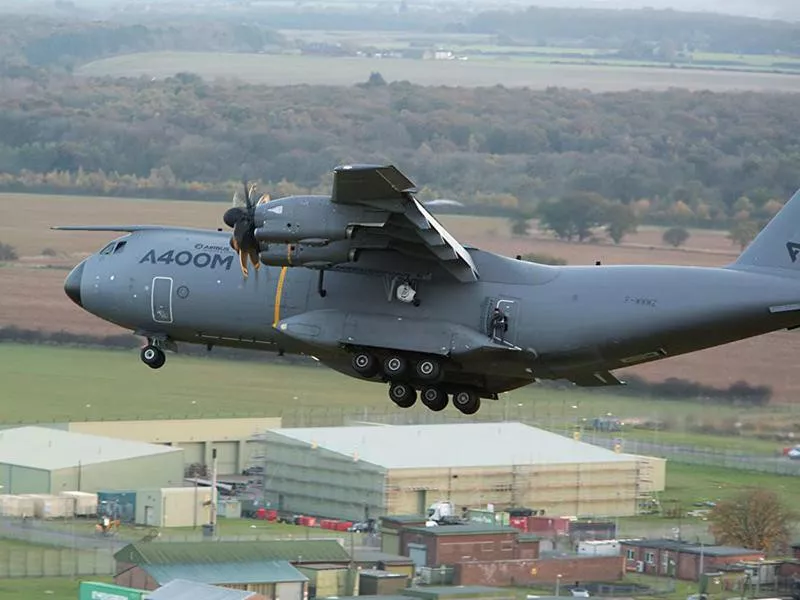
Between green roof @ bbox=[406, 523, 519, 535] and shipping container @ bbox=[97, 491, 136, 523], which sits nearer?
green roof @ bbox=[406, 523, 519, 535]

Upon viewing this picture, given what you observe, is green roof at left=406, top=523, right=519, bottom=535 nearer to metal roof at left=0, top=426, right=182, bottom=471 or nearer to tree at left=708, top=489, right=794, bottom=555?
tree at left=708, top=489, right=794, bottom=555

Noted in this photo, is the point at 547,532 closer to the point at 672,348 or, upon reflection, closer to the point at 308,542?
the point at 308,542

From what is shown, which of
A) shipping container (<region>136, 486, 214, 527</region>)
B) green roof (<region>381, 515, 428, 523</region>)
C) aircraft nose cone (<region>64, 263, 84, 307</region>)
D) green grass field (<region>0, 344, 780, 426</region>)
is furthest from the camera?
green grass field (<region>0, 344, 780, 426</region>)

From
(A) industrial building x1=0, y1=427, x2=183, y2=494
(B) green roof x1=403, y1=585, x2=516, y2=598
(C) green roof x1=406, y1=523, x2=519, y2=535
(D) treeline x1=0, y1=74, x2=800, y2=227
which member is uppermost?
(D) treeline x1=0, y1=74, x2=800, y2=227

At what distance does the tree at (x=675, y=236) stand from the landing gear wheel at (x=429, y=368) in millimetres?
34996

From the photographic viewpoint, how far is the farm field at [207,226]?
6000 centimetres

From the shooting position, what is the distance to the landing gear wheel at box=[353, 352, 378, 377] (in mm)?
34844

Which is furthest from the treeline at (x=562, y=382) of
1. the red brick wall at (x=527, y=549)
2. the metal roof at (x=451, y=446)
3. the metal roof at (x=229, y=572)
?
the metal roof at (x=229, y=572)

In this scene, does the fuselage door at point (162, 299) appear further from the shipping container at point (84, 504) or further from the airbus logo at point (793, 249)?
the shipping container at point (84, 504)

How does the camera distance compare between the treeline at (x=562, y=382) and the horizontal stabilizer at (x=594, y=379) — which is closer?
the horizontal stabilizer at (x=594, y=379)

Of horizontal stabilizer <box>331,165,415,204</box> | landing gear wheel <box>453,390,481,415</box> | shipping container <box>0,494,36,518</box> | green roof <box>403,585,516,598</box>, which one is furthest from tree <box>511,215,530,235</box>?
horizontal stabilizer <box>331,165,415,204</box>

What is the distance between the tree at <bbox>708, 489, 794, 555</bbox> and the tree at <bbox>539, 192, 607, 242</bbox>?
43.2 ft

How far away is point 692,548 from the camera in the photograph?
5297 cm

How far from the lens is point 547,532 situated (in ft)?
188
